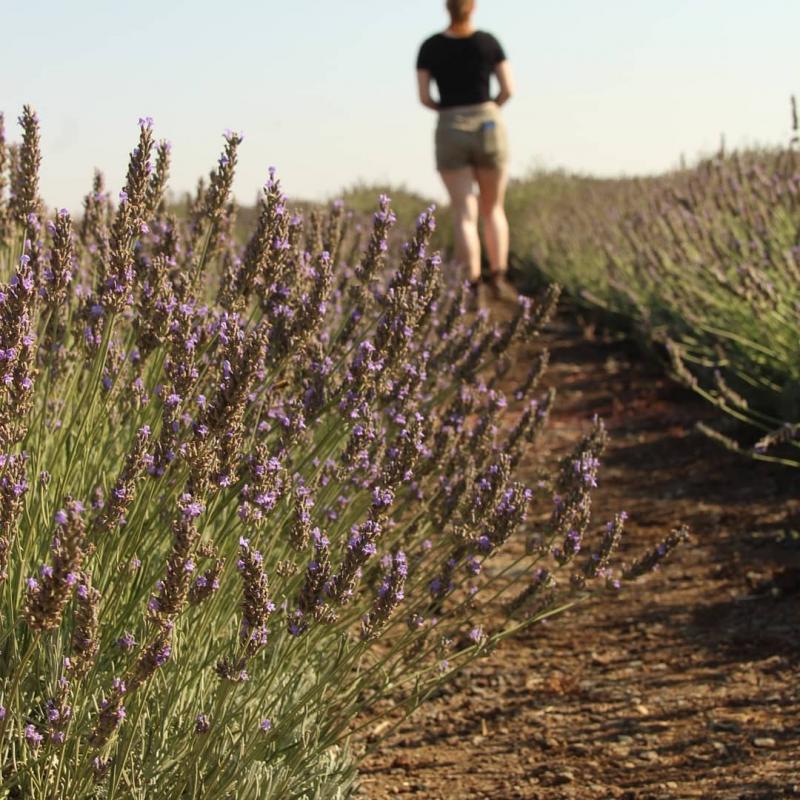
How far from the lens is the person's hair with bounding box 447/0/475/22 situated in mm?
7961

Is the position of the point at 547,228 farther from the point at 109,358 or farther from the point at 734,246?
the point at 109,358

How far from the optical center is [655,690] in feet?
10.4

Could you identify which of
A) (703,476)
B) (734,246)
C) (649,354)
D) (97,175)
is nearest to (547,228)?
(649,354)

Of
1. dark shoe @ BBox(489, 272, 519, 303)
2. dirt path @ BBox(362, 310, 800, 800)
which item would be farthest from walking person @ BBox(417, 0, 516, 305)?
dirt path @ BBox(362, 310, 800, 800)

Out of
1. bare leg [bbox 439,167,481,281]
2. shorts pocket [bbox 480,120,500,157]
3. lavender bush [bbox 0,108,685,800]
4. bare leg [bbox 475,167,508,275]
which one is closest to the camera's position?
lavender bush [bbox 0,108,685,800]

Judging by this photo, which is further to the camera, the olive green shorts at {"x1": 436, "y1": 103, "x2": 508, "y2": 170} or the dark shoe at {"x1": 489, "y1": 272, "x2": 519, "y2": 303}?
the dark shoe at {"x1": 489, "y1": 272, "x2": 519, "y2": 303}

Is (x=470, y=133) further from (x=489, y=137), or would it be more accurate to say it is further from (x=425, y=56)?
(x=425, y=56)

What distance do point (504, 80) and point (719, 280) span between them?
4333 millimetres

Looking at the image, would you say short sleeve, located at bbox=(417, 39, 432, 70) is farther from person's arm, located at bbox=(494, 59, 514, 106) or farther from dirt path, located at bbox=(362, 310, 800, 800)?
dirt path, located at bbox=(362, 310, 800, 800)

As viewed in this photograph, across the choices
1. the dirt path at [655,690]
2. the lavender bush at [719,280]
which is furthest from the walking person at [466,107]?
the dirt path at [655,690]

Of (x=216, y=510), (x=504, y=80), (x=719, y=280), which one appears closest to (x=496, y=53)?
(x=504, y=80)

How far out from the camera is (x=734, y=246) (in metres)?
5.82

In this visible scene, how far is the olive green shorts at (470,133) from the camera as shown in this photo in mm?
8070

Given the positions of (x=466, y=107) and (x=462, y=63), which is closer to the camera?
(x=462, y=63)
